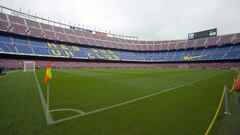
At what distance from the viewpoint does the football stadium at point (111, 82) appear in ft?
12.2

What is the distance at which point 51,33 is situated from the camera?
179 ft

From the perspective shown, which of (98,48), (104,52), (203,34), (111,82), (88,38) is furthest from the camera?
(203,34)

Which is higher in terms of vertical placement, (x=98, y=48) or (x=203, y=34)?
(x=203, y=34)

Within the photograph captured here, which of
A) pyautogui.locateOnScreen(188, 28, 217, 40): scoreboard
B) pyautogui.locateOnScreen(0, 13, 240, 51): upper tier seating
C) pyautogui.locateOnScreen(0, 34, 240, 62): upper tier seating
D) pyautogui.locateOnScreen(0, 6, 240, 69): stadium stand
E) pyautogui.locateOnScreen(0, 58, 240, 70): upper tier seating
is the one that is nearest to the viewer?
pyautogui.locateOnScreen(0, 58, 240, 70): upper tier seating

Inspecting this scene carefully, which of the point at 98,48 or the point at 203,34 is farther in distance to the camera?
the point at 203,34

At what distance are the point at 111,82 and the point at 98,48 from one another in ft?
186

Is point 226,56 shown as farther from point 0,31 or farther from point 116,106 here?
point 0,31

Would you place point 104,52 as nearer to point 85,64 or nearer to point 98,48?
point 98,48

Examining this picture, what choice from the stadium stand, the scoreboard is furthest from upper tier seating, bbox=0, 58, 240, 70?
the scoreboard

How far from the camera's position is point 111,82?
485 inches

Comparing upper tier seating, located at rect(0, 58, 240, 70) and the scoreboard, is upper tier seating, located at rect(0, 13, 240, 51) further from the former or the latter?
upper tier seating, located at rect(0, 58, 240, 70)

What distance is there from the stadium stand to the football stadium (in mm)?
298

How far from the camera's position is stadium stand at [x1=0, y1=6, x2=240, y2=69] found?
42312 millimetres

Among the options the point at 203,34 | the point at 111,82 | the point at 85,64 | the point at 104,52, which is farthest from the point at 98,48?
the point at 111,82
